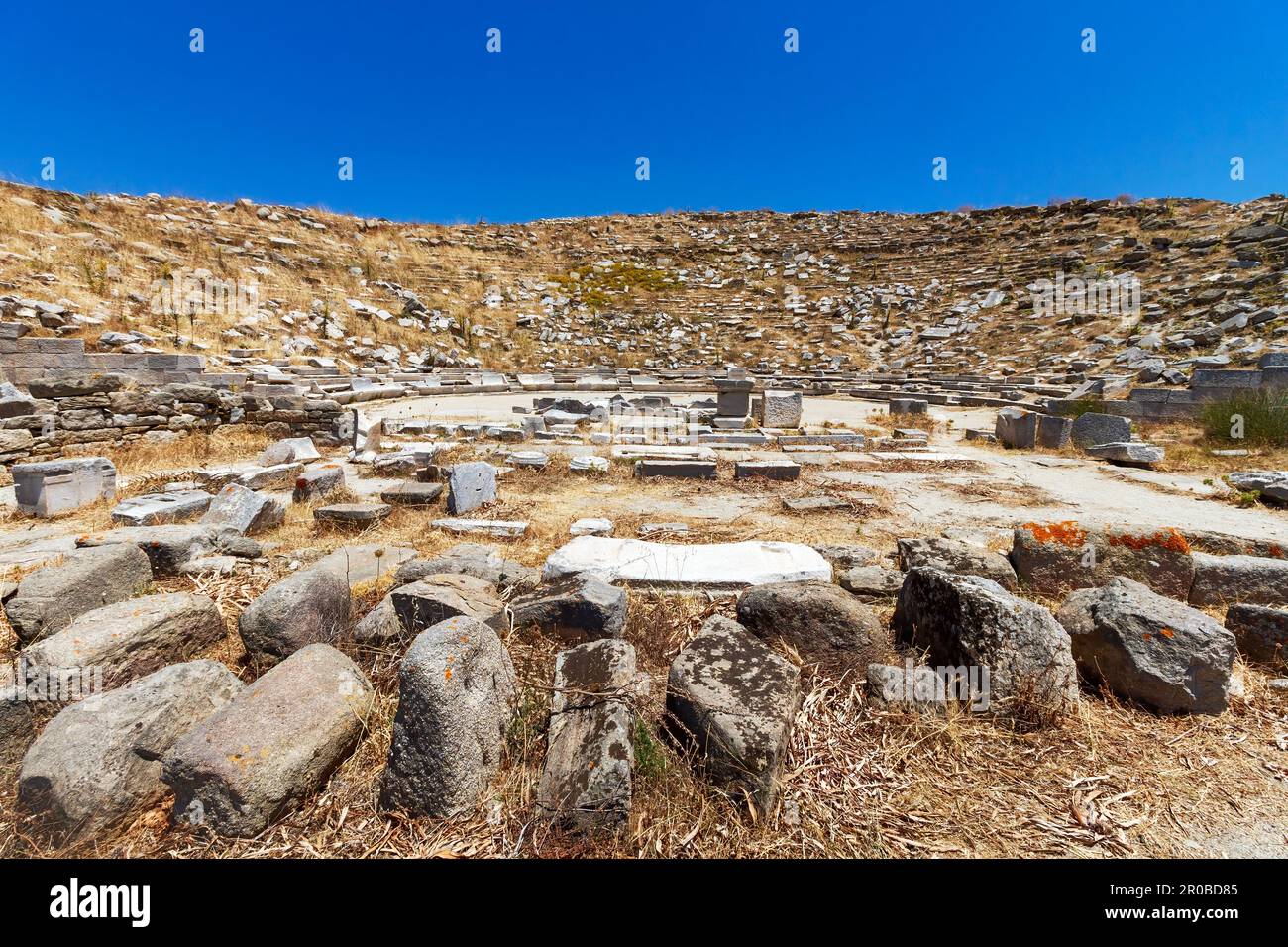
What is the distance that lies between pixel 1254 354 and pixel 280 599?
2354cm

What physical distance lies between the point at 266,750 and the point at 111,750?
576 mm

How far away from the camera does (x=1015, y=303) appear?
26938 millimetres

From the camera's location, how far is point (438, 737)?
200 centimetres

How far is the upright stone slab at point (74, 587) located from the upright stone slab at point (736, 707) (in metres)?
3.22

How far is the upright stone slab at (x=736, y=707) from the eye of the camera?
2094 mm

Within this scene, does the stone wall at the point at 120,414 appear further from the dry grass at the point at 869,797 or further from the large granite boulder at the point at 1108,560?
the large granite boulder at the point at 1108,560

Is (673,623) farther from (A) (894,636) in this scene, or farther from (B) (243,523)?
(B) (243,523)

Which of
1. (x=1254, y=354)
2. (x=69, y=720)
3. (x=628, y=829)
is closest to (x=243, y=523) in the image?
(x=69, y=720)

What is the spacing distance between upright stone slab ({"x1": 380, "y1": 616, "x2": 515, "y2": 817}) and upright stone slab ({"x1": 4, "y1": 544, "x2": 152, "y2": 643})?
2.32 meters

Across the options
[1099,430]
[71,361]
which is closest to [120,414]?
[71,361]

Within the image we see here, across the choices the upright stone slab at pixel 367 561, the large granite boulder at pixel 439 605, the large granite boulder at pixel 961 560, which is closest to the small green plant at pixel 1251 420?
Answer: the large granite boulder at pixel 961 560

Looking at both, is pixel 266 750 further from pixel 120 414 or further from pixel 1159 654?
pixel 120 414

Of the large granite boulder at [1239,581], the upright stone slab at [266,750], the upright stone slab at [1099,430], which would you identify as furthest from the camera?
the upright stone slab at [1099,430]

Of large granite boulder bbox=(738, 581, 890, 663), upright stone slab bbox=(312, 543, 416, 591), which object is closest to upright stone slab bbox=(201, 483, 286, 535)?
upright stone slab bbox=(312, 543, 416, 591)
